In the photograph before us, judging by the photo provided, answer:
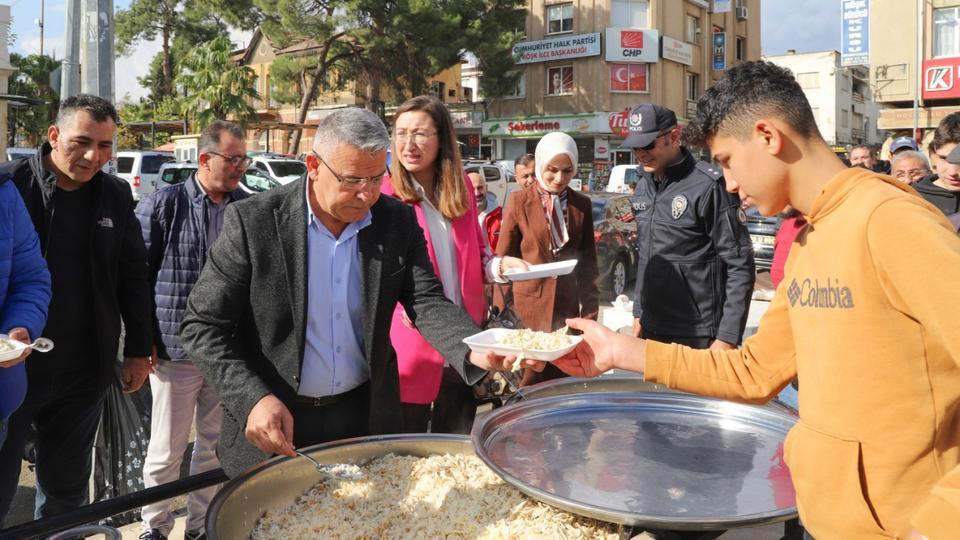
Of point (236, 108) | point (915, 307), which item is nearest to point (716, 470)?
point (915, 307)

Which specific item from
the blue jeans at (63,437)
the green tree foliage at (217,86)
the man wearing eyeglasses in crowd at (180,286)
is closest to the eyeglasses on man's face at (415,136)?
the man wearing eyeglasses in crowd at (180,286)

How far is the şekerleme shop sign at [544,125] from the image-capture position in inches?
1361

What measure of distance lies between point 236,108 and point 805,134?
3269 centimetres

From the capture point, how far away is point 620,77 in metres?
35.5

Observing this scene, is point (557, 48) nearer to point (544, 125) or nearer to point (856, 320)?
point (544, 125)

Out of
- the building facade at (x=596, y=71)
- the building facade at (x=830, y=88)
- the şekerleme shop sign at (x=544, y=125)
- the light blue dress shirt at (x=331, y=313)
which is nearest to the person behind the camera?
the light blue dress shirt at (x=331, y=313)

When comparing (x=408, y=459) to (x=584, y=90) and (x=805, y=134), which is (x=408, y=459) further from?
(x=584, y=90)

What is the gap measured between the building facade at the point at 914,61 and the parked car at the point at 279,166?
61.8ft

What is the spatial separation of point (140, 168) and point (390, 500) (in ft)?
78.8

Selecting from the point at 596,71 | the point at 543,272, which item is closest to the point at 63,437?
the point at 543,272

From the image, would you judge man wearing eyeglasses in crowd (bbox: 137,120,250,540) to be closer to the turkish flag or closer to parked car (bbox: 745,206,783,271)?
parked car (bbox: 745,206,783,271)

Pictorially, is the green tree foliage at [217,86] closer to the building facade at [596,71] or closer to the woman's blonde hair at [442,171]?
the building facade at [596,71]

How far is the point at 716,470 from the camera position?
1.98m

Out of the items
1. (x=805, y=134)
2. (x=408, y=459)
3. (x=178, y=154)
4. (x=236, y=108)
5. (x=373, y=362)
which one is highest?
(x=236, y=108)
